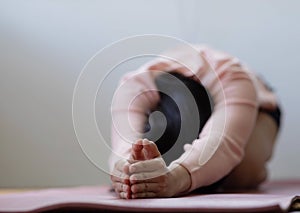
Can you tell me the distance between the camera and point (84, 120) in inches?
29.0

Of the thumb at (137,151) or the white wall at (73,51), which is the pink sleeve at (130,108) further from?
the white wall at (73,51)

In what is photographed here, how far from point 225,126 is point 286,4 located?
894 millimetres

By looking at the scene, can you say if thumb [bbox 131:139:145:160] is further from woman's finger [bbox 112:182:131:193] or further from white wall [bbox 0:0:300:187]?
white wall [bbox 0:0:300:187]

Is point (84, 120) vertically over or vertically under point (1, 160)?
over

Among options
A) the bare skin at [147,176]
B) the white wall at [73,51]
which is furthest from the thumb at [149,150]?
the white wall at [73,51]

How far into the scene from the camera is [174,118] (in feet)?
2.47

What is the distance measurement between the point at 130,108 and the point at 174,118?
3.1 inches

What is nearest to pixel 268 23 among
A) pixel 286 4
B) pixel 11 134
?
pixel 286 4

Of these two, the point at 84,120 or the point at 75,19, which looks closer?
the point at 84,120

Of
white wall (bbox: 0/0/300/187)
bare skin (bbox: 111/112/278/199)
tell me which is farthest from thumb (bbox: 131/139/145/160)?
white wall (bbox: 0/0/300/187)

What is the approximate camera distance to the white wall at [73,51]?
1.58m

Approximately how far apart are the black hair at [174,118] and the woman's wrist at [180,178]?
19mm

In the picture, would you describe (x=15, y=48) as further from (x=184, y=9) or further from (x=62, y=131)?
(x=184, y=9)

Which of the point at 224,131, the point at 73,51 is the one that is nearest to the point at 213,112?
the point at 224,131
